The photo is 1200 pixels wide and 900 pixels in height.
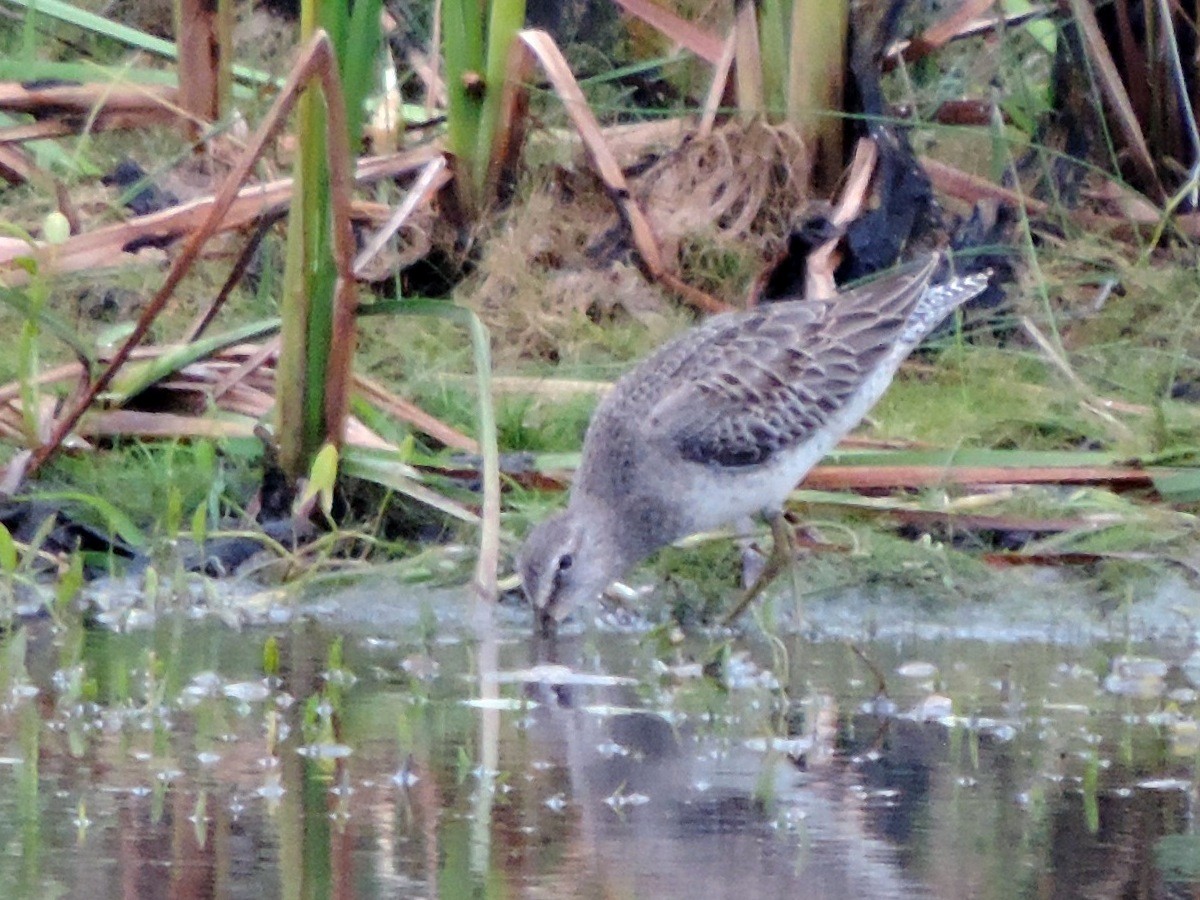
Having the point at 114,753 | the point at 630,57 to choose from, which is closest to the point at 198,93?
the point at 630,57

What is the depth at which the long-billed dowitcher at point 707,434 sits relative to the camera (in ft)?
21.0

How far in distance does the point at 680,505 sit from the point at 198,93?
3.38 meters

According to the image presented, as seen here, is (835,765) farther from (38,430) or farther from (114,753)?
(38,430)

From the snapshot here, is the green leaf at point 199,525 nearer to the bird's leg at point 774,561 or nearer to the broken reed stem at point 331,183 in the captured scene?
the broken reed stem at point 331,183

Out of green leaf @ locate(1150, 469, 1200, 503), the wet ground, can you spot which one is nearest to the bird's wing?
the wet ground

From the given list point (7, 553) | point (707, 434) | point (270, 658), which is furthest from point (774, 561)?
point (7, 553)

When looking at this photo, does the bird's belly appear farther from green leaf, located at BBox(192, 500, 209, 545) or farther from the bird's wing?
green leaf, located at BBox(192, 500, 209, 545)

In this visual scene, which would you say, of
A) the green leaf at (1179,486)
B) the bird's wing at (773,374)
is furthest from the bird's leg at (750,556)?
the green leaf at (1179,486)

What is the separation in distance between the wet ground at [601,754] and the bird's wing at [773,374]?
0.54 metres

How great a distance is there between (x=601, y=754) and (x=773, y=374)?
232cm

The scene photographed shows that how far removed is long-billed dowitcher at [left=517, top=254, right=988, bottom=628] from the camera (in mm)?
6410

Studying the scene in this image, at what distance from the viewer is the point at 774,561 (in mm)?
6383

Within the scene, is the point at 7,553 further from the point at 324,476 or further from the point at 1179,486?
the point at 1179,486

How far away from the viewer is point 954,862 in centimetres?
375
